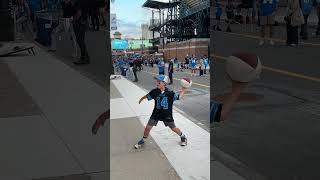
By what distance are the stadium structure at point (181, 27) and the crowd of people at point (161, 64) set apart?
9 cm

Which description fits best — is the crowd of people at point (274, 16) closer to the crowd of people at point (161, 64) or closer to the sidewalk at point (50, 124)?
the sidewalk at point (50, 124)

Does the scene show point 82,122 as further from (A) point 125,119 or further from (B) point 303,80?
(B) point 303,80

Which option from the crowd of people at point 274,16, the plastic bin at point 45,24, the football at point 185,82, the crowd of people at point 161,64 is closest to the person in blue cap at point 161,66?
the crowd of people at point 161,64

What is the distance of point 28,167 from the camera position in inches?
248

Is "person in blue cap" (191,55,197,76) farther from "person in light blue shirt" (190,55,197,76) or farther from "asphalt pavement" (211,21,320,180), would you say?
"asphalt pavement" (211,21,320,180)

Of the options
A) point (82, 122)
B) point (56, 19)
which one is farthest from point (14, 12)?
point (82, 122)

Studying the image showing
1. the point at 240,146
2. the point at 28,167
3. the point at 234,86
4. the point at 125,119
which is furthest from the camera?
the point at 125,119

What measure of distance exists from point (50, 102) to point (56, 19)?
7.13 feet

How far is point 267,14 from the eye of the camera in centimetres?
1562

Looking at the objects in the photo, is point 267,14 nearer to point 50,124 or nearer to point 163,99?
point 50,124

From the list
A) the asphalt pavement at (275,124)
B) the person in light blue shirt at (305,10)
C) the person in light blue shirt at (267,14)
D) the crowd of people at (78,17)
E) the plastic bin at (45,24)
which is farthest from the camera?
the person in light blue shirt at (267,14)

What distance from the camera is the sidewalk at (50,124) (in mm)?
6329

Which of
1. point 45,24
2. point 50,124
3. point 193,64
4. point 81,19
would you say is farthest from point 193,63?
point 45,24

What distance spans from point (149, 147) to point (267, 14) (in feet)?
32.5
